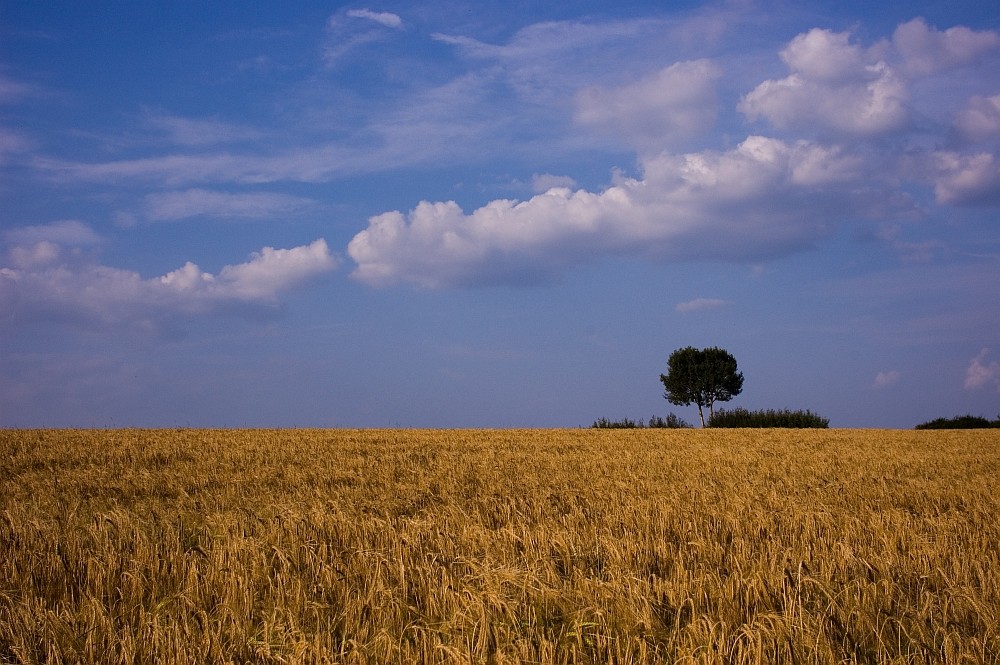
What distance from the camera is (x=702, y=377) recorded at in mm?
71250

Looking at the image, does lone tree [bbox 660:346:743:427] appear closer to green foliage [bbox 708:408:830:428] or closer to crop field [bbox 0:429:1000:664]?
green foliage [bbox 708:408:830:428]

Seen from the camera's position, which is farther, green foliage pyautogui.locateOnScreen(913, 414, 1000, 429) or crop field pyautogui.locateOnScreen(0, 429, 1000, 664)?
green foliage pyautogui.locateOnScreen(913, 414, 1000, 429)

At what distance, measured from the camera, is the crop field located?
14.1 feet

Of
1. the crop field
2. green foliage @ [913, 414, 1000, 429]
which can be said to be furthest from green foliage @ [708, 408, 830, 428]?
the crop field

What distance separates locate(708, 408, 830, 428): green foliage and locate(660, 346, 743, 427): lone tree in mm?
13464

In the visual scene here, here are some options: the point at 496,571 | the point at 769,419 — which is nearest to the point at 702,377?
the point at 769,419

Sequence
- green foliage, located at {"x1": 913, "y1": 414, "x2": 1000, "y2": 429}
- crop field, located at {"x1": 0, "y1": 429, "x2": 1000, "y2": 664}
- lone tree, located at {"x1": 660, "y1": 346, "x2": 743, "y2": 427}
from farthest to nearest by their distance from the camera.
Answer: lone tree, located at {"x1": 660, "y1": 346, "x2": 743, "y2": 427} < green foliage, located at {"x1": 913, "y1": 414, "x2": 1000, "y2": 429} < crop field, located at {"x1": 0, "y1": 429, "x2": 1000, "y2": 664}

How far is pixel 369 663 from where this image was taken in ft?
13.3

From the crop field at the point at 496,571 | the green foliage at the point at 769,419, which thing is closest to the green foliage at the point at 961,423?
the green foliage at the point at 769,419

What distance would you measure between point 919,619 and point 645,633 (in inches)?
75.2

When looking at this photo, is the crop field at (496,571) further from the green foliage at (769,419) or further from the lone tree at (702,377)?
the lone tree at (702,377)

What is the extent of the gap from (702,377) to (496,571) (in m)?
68.6

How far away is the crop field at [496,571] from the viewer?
14.1ft

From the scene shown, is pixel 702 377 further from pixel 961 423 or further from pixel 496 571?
pixel 496 571
